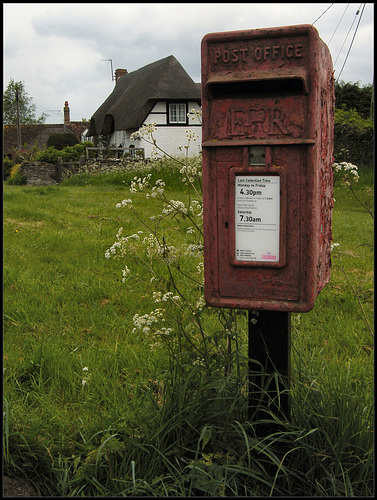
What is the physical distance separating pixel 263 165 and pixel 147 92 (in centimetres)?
3063

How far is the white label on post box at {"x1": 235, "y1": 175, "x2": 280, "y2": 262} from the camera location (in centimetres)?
219

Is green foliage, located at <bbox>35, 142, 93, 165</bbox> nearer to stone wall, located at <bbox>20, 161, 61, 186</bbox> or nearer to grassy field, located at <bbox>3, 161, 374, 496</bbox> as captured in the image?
stone wall, located at <bbox>20, 161, 61, 186</bbox>

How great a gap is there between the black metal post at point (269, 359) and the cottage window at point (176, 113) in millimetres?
29473

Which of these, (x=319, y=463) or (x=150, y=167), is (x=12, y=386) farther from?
(x=150, y=167)

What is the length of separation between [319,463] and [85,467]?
39.7 inches

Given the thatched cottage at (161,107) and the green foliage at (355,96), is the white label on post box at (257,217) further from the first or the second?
the thatched cottage at (161,107)

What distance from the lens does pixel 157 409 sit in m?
2.40

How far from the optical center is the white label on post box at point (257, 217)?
2.19m

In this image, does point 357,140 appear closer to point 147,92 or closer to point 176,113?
point 176,113

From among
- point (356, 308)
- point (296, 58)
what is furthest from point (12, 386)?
point (356, 308)

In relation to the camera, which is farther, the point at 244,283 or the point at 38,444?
the point at 38,444

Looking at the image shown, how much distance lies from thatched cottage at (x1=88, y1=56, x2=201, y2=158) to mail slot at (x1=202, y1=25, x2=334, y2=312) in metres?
26.3

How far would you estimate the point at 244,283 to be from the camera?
2.26 m

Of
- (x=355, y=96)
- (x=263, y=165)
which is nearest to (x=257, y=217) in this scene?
(x=263, y=165)
